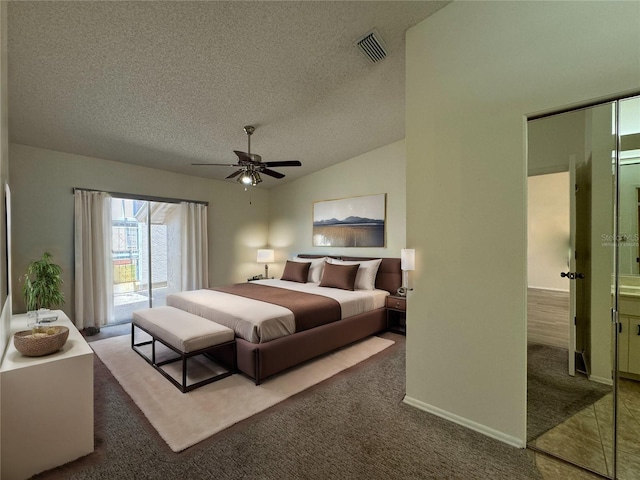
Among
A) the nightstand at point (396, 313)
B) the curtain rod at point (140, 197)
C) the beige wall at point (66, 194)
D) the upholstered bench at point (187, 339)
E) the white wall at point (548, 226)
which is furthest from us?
the curtain rod at point (140, 197)

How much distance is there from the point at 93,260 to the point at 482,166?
522 centimetres

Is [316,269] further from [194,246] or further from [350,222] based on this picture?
[194,246]

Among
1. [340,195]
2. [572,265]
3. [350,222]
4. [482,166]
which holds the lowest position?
[572,265]

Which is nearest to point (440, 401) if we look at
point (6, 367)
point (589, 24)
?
point (589, 24)

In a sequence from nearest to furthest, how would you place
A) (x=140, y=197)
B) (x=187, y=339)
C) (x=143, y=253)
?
(x=187, y=339) → (x=140, y=197) → (x=143, y=253)

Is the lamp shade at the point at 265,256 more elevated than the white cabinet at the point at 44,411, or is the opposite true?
the lamp shade at the point at 265,256

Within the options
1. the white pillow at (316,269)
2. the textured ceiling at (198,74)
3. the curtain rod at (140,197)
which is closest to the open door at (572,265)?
the textured ceiling at (198,74)

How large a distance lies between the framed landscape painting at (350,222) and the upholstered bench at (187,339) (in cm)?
302

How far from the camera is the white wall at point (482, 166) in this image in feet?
5.54

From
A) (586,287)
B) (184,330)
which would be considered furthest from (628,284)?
(184,330)

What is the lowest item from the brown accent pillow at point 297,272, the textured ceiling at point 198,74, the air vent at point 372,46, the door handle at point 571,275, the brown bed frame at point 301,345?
the brown bed frame at point 301,345

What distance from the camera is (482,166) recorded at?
2021 mm

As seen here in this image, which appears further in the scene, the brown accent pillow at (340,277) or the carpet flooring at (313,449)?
the brown accent pillow at (340,277)

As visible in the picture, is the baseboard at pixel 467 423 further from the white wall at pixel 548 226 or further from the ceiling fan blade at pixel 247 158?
the ceiling fan blade at pixel 247 158
